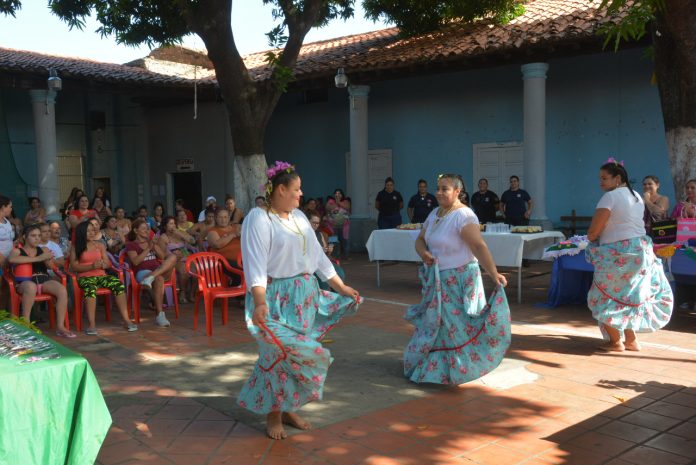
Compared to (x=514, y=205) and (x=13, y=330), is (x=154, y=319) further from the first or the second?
(x=514, y=205)

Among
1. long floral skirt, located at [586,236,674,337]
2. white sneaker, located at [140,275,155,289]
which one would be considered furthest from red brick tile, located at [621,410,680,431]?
white sneaker, located at [140,275,155,289]

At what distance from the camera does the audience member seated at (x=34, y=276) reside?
7.02 metres

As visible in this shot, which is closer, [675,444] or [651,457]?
[651,457]

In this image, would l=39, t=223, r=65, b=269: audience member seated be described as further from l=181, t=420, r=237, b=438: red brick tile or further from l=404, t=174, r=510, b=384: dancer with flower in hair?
l=404, t=174, r=510, b=384: dancer with flower in hair

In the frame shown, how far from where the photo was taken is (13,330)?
145 inches

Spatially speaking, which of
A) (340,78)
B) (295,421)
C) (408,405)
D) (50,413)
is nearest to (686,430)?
(408,405)

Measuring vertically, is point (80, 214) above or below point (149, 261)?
above

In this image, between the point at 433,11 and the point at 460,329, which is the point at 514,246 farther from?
the point at 433,11

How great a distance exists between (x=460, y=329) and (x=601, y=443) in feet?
4.35

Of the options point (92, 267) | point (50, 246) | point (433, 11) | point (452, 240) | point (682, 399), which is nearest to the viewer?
point (682, 399)

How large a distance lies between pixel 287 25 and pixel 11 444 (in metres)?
9.28

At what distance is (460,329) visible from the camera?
4.95m

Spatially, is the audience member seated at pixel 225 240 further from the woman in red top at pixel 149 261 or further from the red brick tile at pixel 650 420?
the red brick tile at pixel 650 420

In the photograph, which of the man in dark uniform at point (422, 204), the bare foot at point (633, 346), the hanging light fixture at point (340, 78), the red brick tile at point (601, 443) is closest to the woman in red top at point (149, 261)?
the bare foot at point (633, 346)
